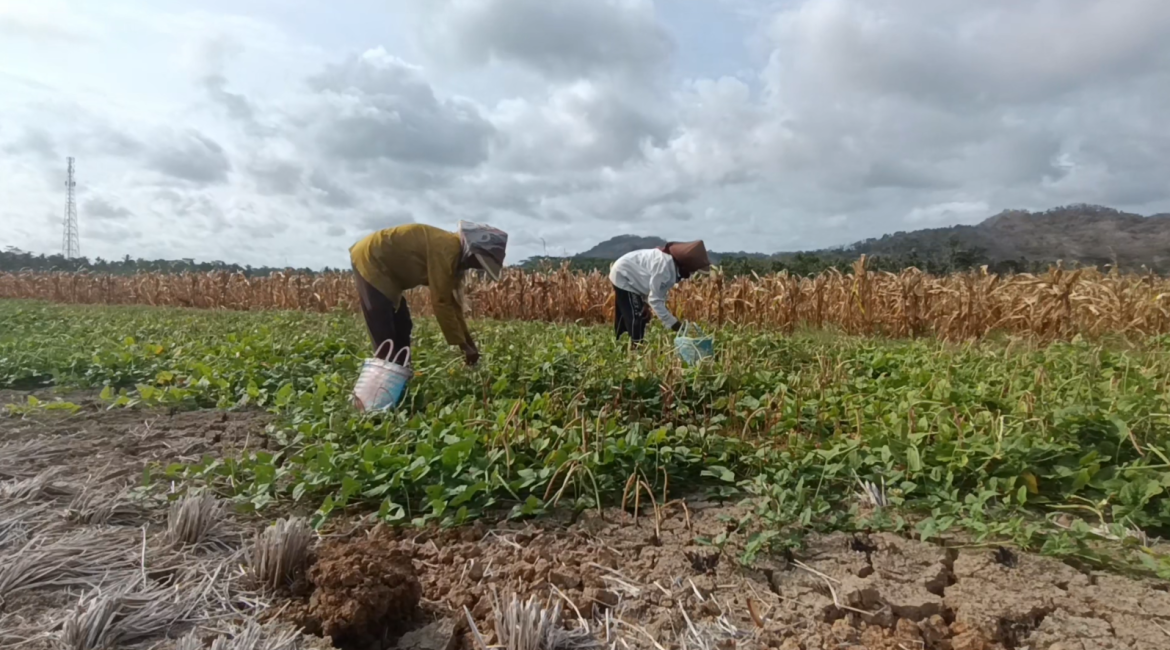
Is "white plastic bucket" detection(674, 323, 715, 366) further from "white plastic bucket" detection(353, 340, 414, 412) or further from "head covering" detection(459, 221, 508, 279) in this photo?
"white plastic bucket" detection(353, 340, 414, 412)

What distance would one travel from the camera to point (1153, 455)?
2.79 m

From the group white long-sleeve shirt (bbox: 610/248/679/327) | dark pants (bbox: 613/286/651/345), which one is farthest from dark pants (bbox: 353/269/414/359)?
dark pants (bbox: 613/286/651/345)

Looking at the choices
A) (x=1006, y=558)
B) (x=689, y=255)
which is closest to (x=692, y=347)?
(x=689, y=255)

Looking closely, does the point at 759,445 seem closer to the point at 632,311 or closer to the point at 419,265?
the point at 419,265

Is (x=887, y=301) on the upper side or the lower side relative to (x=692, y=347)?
upper

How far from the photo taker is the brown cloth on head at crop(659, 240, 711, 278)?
6.55m

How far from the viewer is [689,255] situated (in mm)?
6543

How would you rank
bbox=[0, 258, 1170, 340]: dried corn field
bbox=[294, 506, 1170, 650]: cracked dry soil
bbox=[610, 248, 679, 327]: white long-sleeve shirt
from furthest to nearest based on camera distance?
bbox=[0, 258, 1170, 340]: dried corn field, bbox=[610, 248, 679, 327]: white long-sleeve shirt, bbox=[294, 506, 1170, 650]: cracked dry soil

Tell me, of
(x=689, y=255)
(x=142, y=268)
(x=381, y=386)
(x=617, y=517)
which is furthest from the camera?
(x=142, y=268)

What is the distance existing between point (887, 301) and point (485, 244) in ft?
25.6

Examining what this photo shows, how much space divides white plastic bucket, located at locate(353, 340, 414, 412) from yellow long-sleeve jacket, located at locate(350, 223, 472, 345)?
0.44 meters

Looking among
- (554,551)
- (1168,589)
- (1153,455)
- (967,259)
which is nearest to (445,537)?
(554,551)

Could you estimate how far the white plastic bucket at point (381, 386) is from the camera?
414 cm

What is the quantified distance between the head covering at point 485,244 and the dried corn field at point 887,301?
4792 mm
